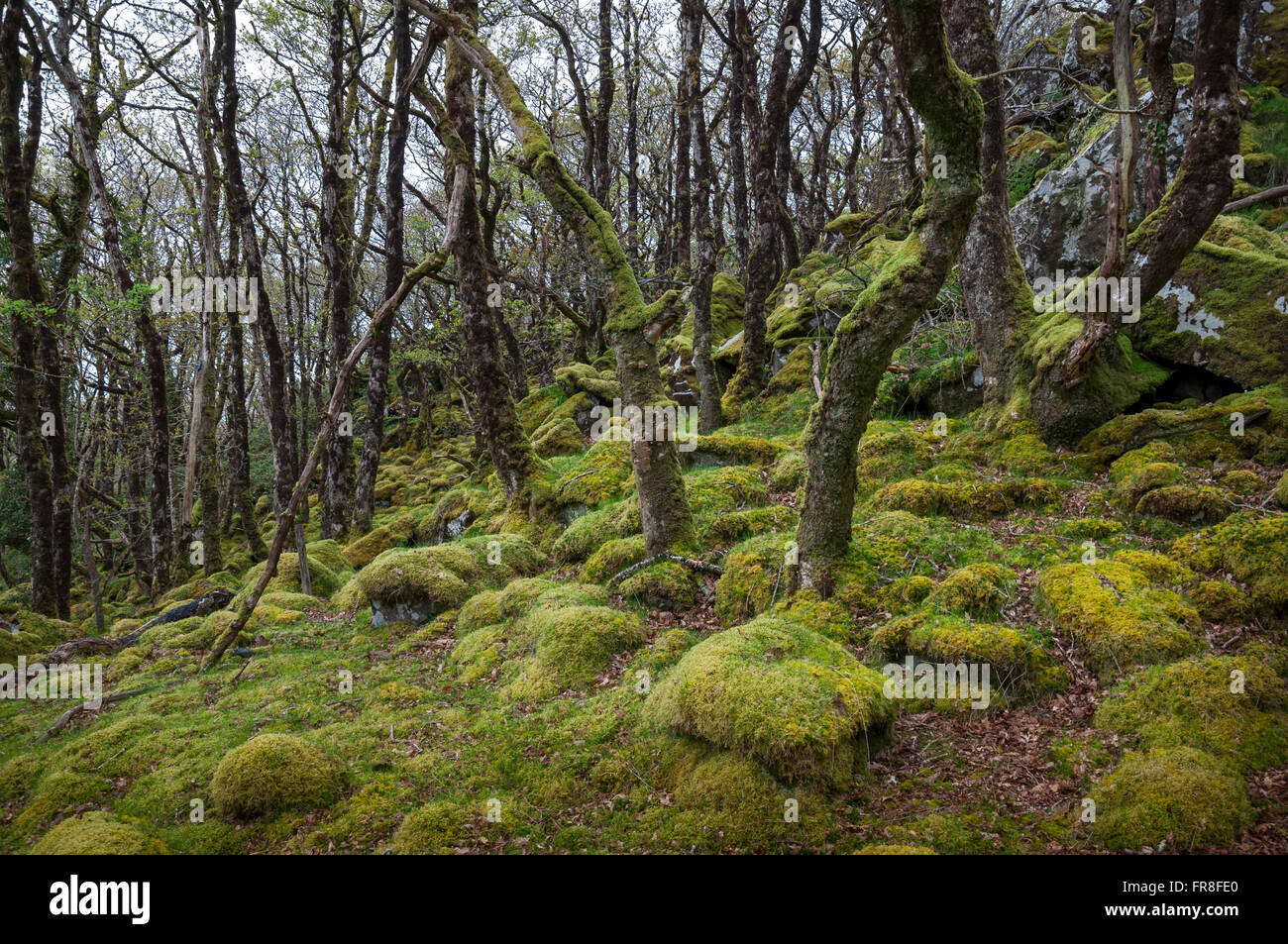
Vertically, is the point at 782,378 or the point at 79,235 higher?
the point at 79,235

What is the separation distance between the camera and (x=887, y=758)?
5105 mm

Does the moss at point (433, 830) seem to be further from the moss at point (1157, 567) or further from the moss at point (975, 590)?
the moss at point (1157, 567)

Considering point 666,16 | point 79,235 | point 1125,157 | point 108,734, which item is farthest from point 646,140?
point 108,734

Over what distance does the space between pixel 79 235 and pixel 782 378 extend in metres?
15.3

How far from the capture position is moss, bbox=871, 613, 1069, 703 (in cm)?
554

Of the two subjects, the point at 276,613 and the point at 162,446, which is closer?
the point at 276,613

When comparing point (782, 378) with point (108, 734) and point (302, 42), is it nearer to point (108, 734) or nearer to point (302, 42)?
point (108, 734)

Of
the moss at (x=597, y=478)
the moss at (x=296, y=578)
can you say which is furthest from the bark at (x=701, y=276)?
the moss at (x=296, y=578)

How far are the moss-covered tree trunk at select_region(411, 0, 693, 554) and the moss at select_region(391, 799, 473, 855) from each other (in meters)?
4.10

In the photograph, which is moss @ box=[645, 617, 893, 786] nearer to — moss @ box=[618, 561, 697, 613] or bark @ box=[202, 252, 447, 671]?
moss @ box=[618, 561, 697, 613]

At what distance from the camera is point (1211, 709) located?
4.73 meters

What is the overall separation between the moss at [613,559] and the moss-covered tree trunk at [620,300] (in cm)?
51

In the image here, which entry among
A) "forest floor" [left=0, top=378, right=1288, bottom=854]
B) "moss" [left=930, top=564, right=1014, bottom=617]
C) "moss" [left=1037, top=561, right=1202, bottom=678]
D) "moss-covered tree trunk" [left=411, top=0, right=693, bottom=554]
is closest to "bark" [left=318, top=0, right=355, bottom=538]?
"forest floor" [left=0, top=378, right=1288, bottom=854]

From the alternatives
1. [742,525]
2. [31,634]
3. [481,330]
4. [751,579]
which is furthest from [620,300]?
[31,634]
